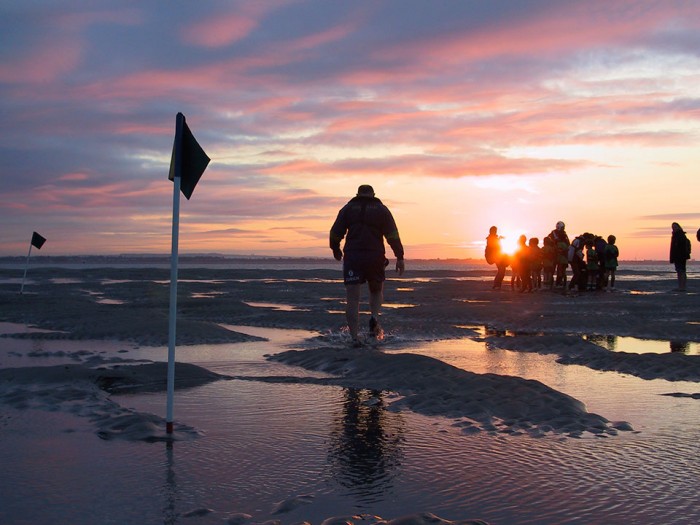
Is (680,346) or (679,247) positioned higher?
(679,247)

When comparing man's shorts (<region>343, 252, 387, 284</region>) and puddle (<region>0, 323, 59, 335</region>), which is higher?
man's shorts (<region>343, 252, 387, 284</region>)

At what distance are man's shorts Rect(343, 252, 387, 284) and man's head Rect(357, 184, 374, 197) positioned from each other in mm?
898

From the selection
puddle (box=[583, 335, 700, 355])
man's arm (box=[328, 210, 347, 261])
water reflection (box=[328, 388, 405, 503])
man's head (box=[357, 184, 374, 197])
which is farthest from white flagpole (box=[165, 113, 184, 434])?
puddle (box=[583, 335, 700, 355])

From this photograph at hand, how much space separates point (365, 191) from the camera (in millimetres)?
10680

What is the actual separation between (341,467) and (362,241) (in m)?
6.44

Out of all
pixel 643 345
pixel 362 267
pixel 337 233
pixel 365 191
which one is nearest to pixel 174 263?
pixel 362 267

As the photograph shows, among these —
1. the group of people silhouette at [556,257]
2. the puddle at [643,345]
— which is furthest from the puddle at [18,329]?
the group of people silhouette at [556,257]

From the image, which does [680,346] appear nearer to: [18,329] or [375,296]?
[375,296]

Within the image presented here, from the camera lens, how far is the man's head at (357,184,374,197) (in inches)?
420

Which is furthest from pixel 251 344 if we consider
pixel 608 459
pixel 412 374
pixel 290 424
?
pixel 608 459

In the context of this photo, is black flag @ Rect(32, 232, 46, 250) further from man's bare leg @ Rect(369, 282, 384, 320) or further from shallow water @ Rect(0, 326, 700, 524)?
shallow water @ Rect(0, 326, 700, 524)

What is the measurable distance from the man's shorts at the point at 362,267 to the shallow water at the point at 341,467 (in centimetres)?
407

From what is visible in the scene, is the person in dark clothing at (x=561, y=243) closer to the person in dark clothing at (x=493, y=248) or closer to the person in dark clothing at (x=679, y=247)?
the person in dark clothing at (x=493, y=248)

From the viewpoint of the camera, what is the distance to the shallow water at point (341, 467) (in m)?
3.51
